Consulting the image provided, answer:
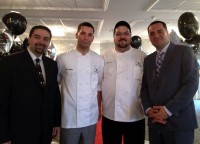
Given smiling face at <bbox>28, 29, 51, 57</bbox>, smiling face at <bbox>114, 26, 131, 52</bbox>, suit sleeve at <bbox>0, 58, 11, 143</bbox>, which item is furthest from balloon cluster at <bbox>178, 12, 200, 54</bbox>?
suit sleeve at <bbox>0, 58, 11, 143</bbox>

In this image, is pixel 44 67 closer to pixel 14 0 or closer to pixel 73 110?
pixel 73 110

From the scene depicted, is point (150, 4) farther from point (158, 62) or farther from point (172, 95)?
point (172, 95)

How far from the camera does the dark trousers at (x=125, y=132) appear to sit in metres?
2.19

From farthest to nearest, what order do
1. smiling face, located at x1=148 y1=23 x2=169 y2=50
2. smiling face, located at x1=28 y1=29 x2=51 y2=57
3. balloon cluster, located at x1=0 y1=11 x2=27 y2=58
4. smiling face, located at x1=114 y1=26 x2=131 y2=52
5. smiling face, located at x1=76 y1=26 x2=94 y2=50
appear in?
balloon cluster, located at x1=0 y1=11 x2=27 y2=58, smiling face, located at x1=114 y1=26 x2=131 y2=52, smiling face, located at x1=76 y1=26 x2=94 y2=50, smiling face, located at x1=148 y1=23 x2=169 y2=50, smiling face, located at x1=28 y1=29 x2=51 y2=57

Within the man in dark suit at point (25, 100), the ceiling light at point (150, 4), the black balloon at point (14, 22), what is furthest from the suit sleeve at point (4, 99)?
the ceiling light at point (150, 4)

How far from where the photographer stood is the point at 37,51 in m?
1.84

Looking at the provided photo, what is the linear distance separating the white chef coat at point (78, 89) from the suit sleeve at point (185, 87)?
0.75 metres

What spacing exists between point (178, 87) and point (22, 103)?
4.32ft

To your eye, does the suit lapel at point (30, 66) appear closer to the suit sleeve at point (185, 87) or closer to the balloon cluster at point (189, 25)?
the suit sleeve at point (185, 87)

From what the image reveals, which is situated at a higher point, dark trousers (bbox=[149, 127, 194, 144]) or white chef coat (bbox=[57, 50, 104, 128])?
white chef coat (bbox=[57, 50, 104, 128])

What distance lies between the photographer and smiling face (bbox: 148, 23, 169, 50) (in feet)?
6.51

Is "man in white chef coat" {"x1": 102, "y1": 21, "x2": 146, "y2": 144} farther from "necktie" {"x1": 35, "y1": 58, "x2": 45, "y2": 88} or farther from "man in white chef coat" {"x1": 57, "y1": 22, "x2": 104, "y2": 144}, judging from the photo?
"necktie" {"x1": 35, "y1": 58, "x2": 45, "y2": 88}

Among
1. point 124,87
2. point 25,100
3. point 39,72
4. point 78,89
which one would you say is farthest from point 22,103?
point 124,87

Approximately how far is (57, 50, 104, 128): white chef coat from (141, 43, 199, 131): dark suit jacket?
60 centimetres
